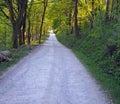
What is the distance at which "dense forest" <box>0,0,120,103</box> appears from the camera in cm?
1573

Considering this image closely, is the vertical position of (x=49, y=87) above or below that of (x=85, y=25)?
below

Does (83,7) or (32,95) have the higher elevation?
(83,7)

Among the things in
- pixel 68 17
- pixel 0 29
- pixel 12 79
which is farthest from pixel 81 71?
pixel 0 29

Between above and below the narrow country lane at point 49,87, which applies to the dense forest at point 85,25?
above

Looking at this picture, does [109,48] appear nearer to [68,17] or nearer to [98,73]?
[98,73]

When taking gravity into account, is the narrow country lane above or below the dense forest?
below

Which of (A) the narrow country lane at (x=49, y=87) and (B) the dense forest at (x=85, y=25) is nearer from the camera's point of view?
(A) the narrow country lane at (x=49, y=87)

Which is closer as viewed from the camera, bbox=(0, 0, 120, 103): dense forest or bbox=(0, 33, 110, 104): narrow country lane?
bbox=(0, 33, 110, 104): narrow country lane

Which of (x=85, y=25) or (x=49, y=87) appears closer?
(x=49, y=87)

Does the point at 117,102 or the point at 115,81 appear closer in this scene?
the point at 117,102

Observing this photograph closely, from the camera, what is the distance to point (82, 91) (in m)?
10.3

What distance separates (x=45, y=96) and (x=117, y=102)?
2.36 metres

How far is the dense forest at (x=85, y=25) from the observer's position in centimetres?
1573

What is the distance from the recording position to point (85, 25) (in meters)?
39.8
